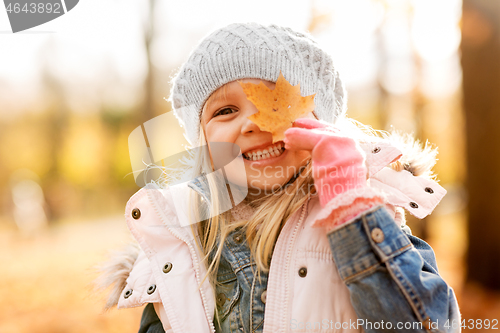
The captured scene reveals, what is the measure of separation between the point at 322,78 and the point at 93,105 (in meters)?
18.2

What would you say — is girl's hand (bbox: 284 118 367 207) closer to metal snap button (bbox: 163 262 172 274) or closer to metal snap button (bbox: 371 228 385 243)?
metal snap button (bbox: 371 228 385 243)

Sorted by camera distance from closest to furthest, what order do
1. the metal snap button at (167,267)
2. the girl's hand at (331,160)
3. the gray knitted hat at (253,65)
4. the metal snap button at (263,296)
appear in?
the girl's hand at (331,160) < the metal snap button at (263,296) < the metal snap button at (167,267) < the gray knitted hat at (253,65)

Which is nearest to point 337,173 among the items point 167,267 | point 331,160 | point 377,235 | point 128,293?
point 331,160

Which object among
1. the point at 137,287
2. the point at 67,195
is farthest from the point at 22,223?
the point at 137,287

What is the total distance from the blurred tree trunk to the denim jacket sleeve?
371 cm

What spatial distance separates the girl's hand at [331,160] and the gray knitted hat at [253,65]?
414mm

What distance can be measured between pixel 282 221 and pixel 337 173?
40 centimetres

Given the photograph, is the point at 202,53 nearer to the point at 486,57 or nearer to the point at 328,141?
the point at 328,141

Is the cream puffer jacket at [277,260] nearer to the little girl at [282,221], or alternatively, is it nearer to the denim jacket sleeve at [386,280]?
the little girl at [282,221]

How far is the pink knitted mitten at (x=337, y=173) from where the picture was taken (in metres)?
1.12

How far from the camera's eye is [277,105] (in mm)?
1399

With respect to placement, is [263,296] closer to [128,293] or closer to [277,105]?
[128,293]

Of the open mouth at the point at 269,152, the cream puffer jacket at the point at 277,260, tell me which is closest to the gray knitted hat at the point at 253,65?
the open mouth at the point at 269,152

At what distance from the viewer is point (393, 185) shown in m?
1.46
